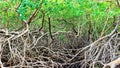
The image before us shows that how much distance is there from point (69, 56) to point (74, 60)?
14 centimetres

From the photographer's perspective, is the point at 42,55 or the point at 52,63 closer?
the point at 52,63

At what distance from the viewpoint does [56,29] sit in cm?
738

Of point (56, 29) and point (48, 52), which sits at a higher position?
point (56, 29)

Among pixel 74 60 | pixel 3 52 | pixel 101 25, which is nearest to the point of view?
pixel 3 52

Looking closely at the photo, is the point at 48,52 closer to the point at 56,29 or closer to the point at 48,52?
the point at 48,52

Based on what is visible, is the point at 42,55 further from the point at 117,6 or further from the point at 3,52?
the point at 117,6

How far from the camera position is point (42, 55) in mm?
6125

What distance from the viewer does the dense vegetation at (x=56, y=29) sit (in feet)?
18.4

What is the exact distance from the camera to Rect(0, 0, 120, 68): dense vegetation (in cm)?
559

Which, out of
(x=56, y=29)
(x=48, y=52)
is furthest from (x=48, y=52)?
(x=56, y=29)

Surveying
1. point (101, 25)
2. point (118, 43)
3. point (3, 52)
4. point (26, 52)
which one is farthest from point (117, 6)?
point (3, 52)

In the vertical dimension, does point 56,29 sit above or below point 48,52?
above

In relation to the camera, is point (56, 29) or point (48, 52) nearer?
point (48, 52)

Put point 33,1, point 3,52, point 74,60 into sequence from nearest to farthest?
point 33,1 → point 3,52 → point 74,60
